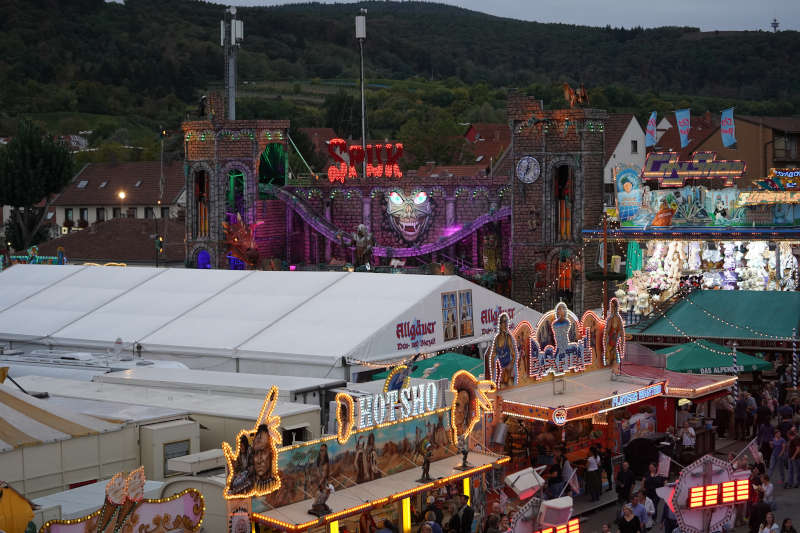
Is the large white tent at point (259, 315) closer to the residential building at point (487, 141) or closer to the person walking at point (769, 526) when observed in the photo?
the person walking at point (769, 526)

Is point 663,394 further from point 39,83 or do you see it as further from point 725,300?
point 39,83

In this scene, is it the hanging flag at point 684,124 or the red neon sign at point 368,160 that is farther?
the hanging flag at point 684,124

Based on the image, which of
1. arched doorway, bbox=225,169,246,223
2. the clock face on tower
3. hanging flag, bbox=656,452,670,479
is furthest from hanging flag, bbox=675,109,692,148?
hanging flag, bbox=656,452,670,479

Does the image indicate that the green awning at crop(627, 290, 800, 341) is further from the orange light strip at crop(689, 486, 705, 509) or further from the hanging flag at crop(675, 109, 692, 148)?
the orange light strip at crop(689, 486, 705, 509)

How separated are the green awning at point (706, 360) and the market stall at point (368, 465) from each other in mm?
9523

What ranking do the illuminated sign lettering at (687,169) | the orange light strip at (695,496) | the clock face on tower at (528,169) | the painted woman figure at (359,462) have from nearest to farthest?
the orange light strip at (695,496), the painted woman figure at (359,462), the clock face on tower at (528,169), the illuminated sign lettering at (687,169)

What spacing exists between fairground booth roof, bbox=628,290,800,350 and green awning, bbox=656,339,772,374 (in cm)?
233

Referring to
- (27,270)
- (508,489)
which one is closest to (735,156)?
(27,270)

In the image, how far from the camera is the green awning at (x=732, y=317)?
32188mm

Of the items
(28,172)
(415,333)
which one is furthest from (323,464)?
(28,172)

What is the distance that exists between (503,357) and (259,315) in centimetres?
841

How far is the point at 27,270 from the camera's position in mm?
34438

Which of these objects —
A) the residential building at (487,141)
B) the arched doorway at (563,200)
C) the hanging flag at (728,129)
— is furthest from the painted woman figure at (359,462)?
the residential building at (487,141)

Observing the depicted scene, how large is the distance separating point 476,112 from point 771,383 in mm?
93354
